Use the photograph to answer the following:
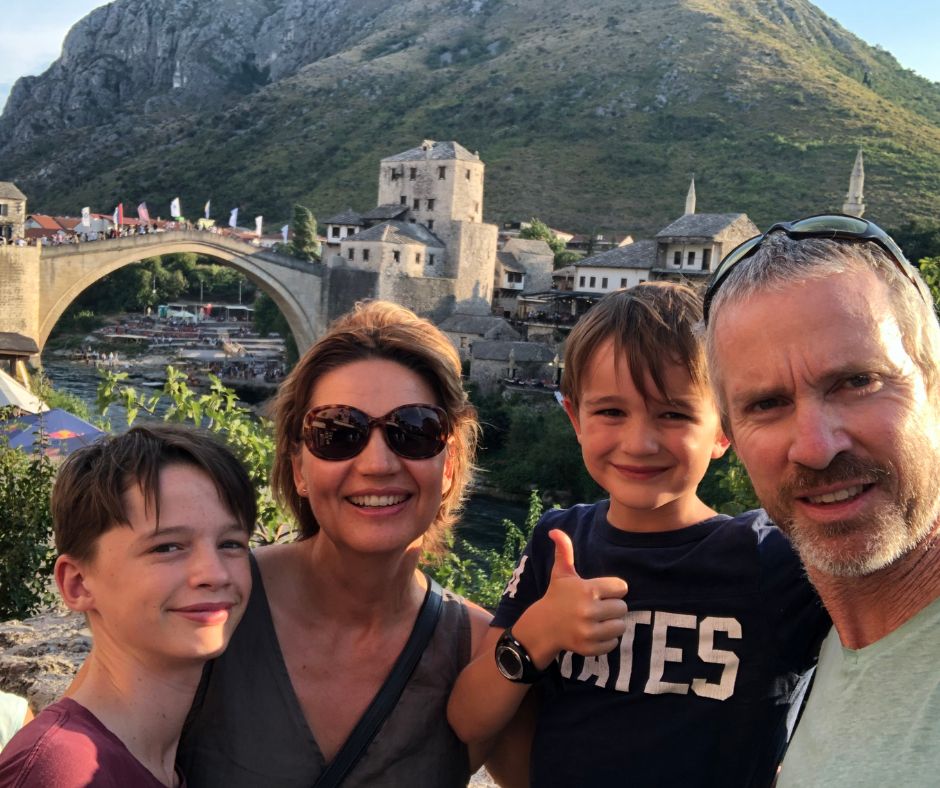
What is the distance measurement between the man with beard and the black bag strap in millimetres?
788

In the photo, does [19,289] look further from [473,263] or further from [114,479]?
[114,479]

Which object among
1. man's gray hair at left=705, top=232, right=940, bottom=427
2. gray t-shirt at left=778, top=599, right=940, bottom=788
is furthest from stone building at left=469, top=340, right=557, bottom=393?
gray t-shirt at left=778, top=599, right=940, bottom=788

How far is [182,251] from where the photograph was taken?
96.4ft

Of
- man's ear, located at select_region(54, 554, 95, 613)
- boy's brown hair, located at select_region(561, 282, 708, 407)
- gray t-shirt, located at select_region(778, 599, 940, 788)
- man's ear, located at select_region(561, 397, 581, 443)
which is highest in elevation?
boy's brown hair, located at select_region(561, 282, 708, 407)

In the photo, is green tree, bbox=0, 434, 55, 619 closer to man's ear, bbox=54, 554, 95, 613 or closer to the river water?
→ man's ear, bbox=54, 554, 95, 613

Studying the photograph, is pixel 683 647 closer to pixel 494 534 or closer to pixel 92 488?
pixel 92 488

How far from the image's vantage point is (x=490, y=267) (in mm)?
33594

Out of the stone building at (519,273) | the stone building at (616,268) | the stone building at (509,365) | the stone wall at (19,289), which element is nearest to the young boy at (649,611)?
the stone building at (509,365)

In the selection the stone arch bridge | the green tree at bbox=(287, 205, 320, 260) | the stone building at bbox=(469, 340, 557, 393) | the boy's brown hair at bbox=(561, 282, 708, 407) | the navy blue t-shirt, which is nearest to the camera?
the navy blue t-shirt

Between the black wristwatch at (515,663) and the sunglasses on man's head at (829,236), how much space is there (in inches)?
29.5

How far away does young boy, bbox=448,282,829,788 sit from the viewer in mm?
1654

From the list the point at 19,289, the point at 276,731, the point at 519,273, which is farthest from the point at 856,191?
the point at 276,731

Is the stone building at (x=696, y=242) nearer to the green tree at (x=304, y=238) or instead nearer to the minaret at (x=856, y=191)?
the minaret at (x=856, y=191)

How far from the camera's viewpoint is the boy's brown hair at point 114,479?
5.06 feet
